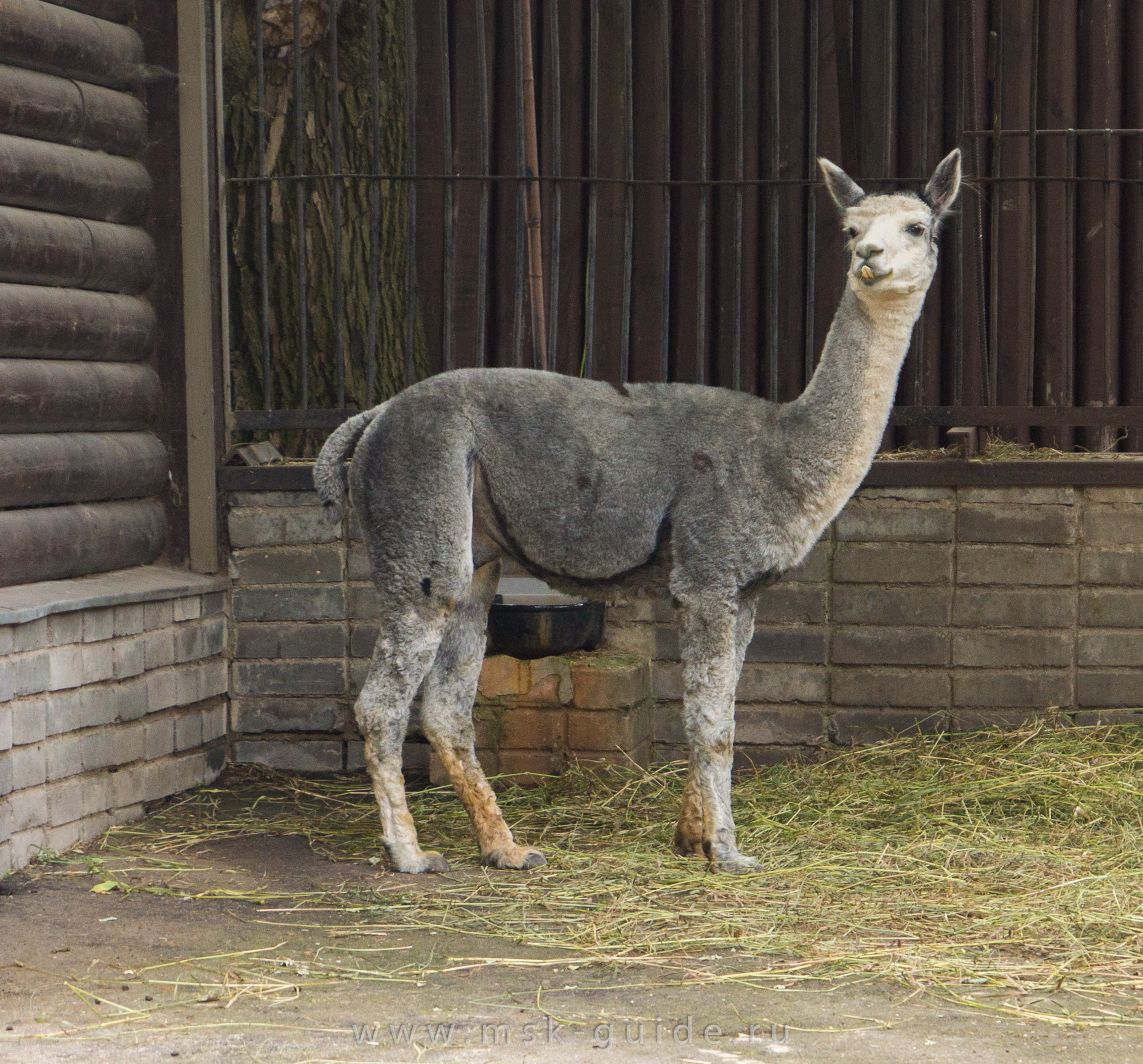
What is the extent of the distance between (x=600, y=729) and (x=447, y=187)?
229cm

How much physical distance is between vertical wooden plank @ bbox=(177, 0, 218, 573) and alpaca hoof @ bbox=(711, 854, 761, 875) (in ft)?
8.29

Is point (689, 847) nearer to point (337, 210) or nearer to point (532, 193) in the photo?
point (532, 193)

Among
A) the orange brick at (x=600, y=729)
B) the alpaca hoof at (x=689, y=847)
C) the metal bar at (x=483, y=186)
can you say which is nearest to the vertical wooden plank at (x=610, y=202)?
the metal bar at (x=483, y=186)

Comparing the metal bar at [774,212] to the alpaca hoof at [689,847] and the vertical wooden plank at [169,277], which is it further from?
the vertical wooden plank at [169,277]

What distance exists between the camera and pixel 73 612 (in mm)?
4824

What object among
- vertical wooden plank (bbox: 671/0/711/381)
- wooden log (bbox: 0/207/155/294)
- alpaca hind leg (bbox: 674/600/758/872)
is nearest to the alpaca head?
alpaca hind leg (bbox: 674/600/758/872)

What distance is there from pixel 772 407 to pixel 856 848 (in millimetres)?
1450

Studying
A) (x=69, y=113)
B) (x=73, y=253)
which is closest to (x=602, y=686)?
(x=73, y=253)

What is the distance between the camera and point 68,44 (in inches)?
205

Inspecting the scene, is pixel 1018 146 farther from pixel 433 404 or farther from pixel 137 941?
pixel 137 941

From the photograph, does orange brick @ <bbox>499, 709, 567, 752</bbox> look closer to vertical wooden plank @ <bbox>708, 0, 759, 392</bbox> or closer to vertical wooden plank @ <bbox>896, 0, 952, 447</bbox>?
vertical wooden plank @ <bbox>708, 0, 759, 392</bbox>

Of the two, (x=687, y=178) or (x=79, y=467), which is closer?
(x=79, y=467)

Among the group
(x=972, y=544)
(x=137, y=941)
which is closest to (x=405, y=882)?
(x=137, y=941)

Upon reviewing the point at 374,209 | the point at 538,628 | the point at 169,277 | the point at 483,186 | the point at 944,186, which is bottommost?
the point at 538,628
